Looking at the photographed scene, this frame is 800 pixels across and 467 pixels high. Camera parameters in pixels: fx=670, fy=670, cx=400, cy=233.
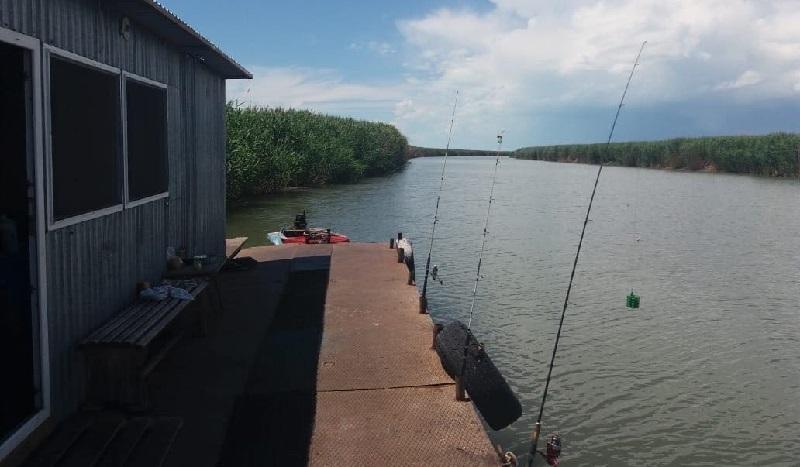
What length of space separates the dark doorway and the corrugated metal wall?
195 mm

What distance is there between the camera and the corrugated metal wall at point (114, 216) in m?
4.87

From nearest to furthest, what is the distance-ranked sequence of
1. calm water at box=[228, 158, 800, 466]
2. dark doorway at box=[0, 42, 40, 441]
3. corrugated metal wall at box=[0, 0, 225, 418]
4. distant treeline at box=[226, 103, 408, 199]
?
dark doorway at box=[0, 42, 40, 441] < corrugated metal wall at box=[0, 0, 225, 418] < calm water at box=[228, 158, 800, 466] < distant treeline at box=[226, 103, 408, 199]

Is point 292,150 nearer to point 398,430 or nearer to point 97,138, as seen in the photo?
point 97,138

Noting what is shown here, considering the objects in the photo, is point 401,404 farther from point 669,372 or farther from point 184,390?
point 669,372

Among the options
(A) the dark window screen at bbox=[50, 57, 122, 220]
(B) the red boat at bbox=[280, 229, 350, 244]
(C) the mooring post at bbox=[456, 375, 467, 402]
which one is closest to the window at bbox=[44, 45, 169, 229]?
(A) the dark window screen at bbox=[50, 57, 122, 220]

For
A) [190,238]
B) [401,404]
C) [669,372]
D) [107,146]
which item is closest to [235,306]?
[190,238]

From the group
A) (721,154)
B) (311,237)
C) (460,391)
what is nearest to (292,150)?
(311,237)

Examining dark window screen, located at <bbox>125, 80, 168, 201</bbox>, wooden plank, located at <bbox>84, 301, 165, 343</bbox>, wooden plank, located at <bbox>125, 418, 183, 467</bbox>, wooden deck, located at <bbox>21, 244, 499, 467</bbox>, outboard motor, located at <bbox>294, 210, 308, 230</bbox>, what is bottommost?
outboard motor, located at <bbox>294, 210, 308, 230</bbox>

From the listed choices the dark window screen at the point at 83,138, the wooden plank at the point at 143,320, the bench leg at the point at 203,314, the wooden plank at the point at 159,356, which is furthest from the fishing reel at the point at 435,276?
the dark window screen at the point at 83,138

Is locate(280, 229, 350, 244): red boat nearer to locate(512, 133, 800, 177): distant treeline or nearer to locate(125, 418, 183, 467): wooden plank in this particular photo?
locate(125, 418, 183, 467): wooden plank

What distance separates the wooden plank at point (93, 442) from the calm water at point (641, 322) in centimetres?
393

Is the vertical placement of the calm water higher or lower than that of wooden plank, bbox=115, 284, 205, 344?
→ lower

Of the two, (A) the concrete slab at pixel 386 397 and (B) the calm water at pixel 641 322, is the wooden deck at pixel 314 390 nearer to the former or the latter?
(A) the concrete slab at pixel 386 397

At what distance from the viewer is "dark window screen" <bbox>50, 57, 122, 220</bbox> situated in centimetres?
492
